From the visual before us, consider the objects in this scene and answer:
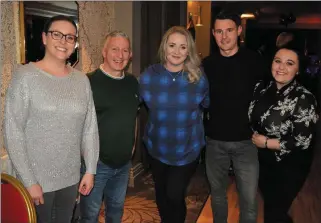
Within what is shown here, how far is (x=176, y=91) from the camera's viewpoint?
2232 mm

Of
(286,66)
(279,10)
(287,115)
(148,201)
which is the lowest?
(148,201)

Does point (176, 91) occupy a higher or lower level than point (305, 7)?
lower

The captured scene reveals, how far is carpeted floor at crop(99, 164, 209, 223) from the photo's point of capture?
3127 mm

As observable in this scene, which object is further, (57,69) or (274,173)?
(274,173)

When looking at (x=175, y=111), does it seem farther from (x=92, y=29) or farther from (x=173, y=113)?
(x=92, y=29)

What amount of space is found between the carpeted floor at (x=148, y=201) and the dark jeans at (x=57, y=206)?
4.03ft

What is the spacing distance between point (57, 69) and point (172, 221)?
50.2 inches

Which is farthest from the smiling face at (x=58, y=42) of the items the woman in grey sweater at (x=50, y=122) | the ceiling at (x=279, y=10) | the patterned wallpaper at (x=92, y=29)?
the ceiling at (x=279, y=10)

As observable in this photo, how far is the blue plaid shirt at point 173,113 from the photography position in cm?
223

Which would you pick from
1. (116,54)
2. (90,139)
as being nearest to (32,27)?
(116,54)

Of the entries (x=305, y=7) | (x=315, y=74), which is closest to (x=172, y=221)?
(x=315, y=74)

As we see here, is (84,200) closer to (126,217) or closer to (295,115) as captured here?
(126,217)

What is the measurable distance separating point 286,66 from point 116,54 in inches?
40.1

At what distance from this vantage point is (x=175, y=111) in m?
2.22
